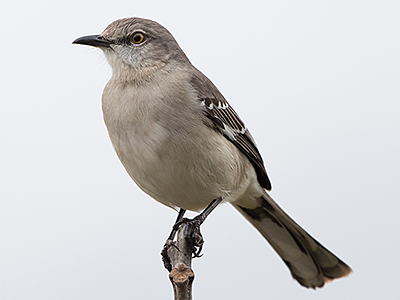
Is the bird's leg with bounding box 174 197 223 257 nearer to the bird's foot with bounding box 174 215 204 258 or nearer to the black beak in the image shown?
the bird's foot with bounding box 174 215 204 258

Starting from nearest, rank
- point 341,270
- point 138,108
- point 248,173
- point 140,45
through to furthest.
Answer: point 138,108 → point 140,45 → point 248,173 → point 341,270

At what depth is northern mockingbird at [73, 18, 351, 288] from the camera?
5.43 meters

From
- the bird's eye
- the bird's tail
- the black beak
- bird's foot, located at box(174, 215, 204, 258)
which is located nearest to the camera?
bird's foot, located at box(174, 215, 204, 258)

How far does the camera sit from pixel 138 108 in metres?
5.45

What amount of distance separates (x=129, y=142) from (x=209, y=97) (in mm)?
1011

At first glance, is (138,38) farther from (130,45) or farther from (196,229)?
(196,229)

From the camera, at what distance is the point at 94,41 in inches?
227

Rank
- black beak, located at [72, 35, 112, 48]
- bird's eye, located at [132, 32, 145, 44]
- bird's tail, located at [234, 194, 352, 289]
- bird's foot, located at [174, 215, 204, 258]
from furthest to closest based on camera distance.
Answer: bird's tail, located at [234, 194, 352, 289] → bird's eye, located at [132, 32, 145, 44] → black beak, located at [72, 35, 112, 48] → bird's foot, located at [174, 215, 204, 258]

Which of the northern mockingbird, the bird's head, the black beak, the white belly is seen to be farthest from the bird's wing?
the black beak

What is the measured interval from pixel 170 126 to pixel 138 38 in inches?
42.7

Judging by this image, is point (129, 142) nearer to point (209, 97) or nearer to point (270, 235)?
point (209, 97)

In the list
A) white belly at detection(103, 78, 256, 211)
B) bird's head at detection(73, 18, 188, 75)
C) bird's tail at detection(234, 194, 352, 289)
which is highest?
bird's head at detection(73, 18, 188, 75)

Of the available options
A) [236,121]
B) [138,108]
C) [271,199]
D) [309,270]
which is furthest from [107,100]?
[309,270]

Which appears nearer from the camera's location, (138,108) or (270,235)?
(138,108)
